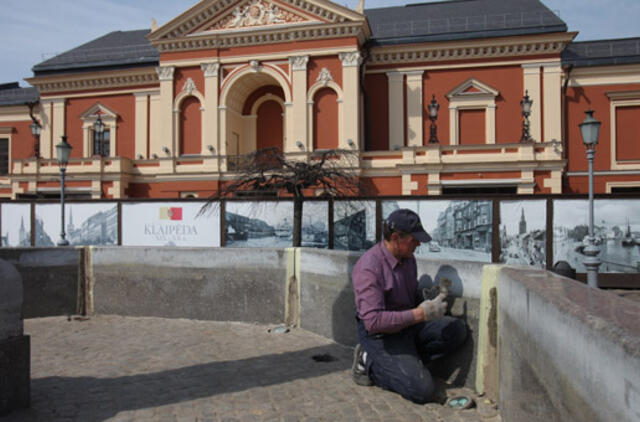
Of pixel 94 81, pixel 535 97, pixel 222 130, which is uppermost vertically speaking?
pixel 94 81

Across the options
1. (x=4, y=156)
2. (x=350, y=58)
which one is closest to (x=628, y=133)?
(x=350, y=58)

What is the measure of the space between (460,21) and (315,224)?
21.5 m

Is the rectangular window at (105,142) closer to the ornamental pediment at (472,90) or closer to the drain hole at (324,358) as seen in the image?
the ornamental pediment at (472,90)

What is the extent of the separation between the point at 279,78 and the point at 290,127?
264 centimetres

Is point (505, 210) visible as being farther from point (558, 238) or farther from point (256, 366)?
point (256, 366)

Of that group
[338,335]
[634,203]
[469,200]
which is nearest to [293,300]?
[338,335]

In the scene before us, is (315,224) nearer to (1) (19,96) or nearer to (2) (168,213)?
(2) (168,213)

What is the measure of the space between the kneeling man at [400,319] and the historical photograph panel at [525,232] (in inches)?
305

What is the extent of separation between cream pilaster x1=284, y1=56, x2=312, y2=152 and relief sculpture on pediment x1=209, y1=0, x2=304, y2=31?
2169 mm

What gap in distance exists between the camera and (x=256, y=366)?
17.7 feet

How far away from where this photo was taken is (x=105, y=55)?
33719 millimetres

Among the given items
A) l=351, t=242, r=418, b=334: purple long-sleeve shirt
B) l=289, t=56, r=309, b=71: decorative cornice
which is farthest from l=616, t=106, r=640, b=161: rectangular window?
l=351, t=242, r=418, b=334: purple long-sleeve shirt

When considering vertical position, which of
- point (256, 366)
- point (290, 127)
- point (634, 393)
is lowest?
point (256, 366)

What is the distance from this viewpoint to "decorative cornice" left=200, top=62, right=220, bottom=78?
88.8ft
